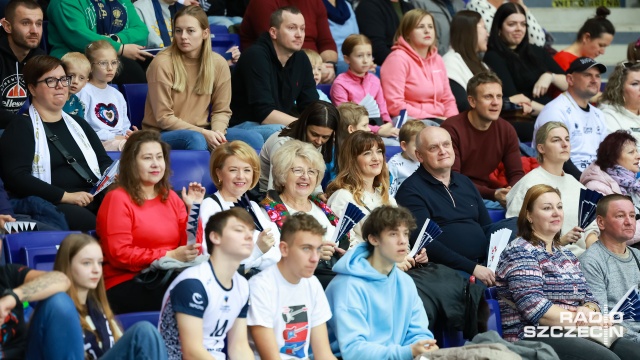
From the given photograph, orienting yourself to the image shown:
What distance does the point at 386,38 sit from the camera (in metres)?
9.18

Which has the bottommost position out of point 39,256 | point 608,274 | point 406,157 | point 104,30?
point 608,274

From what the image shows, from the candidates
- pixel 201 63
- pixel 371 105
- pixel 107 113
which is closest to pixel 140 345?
pixel 107 113

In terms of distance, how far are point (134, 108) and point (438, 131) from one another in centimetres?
193

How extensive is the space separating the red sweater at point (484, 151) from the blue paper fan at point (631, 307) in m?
1.39

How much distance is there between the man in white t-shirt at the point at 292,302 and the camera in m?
4.92

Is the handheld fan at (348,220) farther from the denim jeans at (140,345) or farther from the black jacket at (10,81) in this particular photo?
the black jacket at (10,81)

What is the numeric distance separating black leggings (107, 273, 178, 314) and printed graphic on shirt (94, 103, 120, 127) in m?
1.87

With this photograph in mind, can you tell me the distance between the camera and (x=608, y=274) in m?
6.08

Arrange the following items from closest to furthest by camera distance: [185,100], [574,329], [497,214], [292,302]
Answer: [292,302] → [574,329] → [185,100] → [497,214]

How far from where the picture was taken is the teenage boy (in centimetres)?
459

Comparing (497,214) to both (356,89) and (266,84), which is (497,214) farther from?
(266,84)

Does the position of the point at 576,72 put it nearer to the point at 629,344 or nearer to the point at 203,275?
the point at 629,344

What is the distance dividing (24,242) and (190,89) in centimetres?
199

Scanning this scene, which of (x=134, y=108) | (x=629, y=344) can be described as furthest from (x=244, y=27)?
(x=629, y=344)
